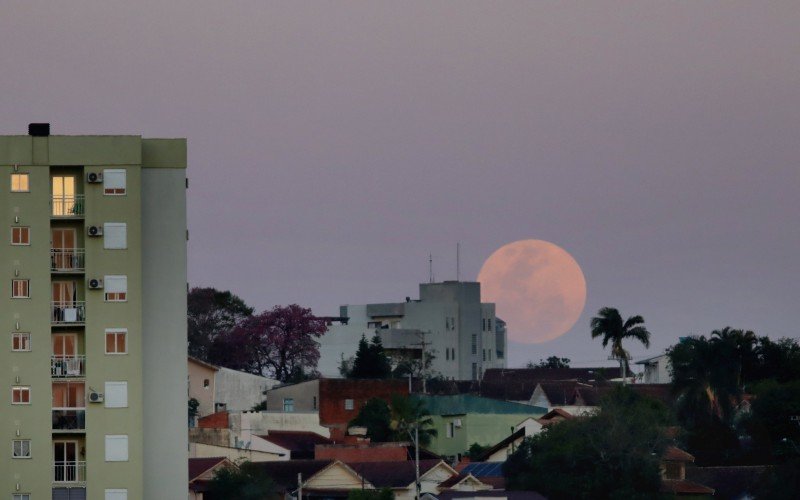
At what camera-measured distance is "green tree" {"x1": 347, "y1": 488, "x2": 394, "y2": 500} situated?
74.2 meters

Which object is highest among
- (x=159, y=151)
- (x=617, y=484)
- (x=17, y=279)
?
(x=159, y=151)

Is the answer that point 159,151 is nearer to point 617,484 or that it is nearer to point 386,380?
point 617,484

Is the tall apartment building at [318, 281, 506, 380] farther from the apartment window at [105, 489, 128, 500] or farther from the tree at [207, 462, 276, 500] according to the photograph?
the apartment window at [105, 489, 128, 500]

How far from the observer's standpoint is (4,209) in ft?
167

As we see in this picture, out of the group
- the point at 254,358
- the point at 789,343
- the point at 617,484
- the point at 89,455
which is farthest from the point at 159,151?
the point at 254,358

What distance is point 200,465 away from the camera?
7638 centimetres

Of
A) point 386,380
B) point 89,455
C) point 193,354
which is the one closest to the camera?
point 89,455

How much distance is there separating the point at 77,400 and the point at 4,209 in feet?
19.9

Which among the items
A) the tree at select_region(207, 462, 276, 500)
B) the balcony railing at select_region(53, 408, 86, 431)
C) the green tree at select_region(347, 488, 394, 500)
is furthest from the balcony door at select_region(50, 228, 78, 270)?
the green tree at select_region(347, 488, 394, 500)

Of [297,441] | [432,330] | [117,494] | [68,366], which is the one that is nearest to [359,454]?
[297,441]

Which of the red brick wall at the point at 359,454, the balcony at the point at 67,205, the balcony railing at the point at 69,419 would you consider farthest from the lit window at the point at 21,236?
the red brick wall at the point at 359,454

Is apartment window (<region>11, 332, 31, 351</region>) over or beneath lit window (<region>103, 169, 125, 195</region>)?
beneath

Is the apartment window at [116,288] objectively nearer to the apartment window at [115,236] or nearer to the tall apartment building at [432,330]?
the apartment window at [115,236]

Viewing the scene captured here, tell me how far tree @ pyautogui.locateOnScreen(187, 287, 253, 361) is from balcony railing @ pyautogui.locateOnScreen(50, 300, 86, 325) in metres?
75.2
